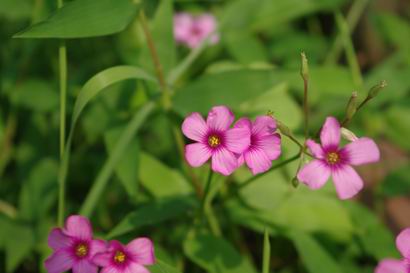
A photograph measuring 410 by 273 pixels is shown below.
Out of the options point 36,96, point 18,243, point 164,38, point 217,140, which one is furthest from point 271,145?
point 36,96

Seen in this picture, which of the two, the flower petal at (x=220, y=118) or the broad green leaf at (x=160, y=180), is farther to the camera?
the broad green leaf at (x=160, y=180)

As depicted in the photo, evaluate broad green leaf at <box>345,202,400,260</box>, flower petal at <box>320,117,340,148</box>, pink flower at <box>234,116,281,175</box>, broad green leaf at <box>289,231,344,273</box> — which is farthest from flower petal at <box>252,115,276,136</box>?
broad green leaf at <box>345,202,400,260</box>

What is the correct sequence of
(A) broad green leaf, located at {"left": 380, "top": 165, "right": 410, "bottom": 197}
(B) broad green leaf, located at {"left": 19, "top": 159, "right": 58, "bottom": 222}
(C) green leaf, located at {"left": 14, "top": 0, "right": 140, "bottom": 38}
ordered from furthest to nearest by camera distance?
1. (A) broad green leaf, located at {"left": 380, "top": 165, "right": 410, "bottom": 197}
2. (B) broad green leaf, located at {"left": 19, "top": 159, "right": 58, "bottom": 222}
3. (C) green leaf, located at {"left": 14, "top": 0, "right": 140, "bottom": 38}

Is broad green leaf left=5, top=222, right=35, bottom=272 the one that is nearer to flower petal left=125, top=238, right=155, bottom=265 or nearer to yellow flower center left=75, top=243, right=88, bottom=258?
yellow flower center left=75, top=243, right=88, bottom=258

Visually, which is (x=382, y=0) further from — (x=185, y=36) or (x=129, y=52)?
(x=129, y=52)

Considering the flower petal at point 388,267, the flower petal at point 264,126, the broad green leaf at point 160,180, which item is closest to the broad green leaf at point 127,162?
the broad green leaf at point 160,180

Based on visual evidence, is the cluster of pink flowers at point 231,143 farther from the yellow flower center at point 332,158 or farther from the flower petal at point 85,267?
the flower petal at point 85,267

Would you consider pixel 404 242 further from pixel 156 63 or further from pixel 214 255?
pixel 156 63
